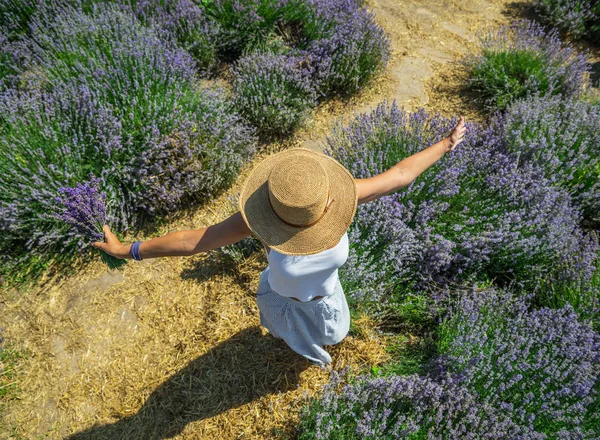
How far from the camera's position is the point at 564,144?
3439 millimetres

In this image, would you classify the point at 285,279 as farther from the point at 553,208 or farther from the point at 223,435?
the point at 553,208

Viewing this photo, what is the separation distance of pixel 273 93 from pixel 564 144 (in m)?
2.64

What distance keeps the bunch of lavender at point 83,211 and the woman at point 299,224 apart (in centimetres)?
91

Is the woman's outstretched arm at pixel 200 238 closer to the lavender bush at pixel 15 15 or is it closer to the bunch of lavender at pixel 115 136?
the bunch of lavender at pixel 115 136

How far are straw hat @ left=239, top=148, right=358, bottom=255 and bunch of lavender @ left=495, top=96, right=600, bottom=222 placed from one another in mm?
2186

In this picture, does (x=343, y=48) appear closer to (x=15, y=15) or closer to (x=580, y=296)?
(x=580, y=296)

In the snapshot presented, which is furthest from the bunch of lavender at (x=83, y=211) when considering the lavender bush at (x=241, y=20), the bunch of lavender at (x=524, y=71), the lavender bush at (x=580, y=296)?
the bunch of lavender at (x=524, y=71)

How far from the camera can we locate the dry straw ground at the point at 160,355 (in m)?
2.73

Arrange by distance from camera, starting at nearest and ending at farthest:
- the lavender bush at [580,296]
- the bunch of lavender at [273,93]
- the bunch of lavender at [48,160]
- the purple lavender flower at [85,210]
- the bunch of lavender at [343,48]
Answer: the lavender bush at [580,296] → the purple lavender flower at [85,210] → the bunch of lavender at [48,160] → the bunch of lavender at [273,93] → the bunch of lavender at [343,48]

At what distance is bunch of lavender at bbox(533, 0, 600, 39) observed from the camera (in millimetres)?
5001

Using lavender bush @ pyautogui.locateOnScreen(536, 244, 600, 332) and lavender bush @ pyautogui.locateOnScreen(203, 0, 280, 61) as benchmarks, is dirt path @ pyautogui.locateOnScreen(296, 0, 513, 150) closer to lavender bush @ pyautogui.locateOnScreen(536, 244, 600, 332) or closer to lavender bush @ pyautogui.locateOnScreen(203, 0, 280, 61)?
lavender bush @ pyautogui.locateOnScreen(203, 0, 280, 61)

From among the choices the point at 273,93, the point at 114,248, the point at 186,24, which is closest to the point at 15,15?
the point at 186,24

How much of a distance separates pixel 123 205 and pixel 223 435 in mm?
2005

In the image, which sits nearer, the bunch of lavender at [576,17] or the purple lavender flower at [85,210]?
the purple lavender flower at [85,210]
